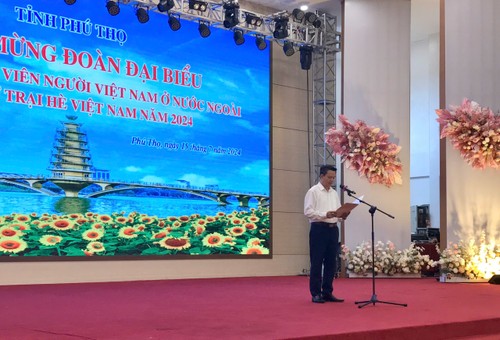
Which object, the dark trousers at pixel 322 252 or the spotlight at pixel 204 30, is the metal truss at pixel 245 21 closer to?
the spotlight at pixel 204 30

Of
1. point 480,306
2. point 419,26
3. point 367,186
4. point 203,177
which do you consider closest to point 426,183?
point 419,26

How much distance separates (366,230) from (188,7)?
4458mm

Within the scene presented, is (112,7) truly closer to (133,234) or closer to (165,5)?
(165,5)

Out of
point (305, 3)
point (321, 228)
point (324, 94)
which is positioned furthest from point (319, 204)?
point (305, 3)

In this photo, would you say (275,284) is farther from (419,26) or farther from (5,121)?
(419,26)

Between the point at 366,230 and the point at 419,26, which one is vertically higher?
the point at 419,26

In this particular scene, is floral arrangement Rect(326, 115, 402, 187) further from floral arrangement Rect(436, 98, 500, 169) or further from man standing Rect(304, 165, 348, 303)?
man standing Rect(304, 165, 348, 303)

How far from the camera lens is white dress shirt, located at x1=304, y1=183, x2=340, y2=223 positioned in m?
6.85

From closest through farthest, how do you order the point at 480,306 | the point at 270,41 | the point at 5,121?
1. the point at 480,306
2. the point at 5,121
3. the point at 270,41

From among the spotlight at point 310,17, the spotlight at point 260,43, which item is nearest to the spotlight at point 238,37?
the spotlight at point 260,43

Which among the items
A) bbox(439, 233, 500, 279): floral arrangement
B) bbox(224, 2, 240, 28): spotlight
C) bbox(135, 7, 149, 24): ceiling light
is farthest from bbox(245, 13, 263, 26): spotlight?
bbox(439, 233, 500, 279): floral arrangement

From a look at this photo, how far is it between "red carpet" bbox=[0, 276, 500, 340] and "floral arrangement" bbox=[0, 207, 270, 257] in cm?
71

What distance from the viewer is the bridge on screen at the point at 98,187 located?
9469 millimetres

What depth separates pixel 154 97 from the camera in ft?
35.7
